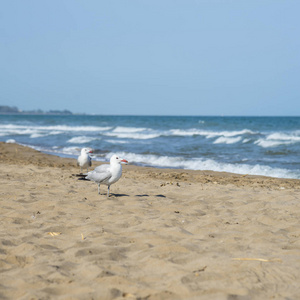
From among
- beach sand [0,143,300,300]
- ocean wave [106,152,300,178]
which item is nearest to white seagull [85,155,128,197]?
beach sand [0,143,300,300]

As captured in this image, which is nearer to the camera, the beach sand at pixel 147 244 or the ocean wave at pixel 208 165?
the beach sand at pixel 147 244

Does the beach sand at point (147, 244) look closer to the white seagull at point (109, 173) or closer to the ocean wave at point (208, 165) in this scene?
the white seagull at point (109, 173)

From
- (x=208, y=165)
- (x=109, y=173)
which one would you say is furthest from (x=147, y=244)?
(x=208, y=165)

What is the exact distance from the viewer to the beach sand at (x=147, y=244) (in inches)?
114

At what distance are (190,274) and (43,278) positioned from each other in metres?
1.14

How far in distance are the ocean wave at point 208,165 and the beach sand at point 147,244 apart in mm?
4619

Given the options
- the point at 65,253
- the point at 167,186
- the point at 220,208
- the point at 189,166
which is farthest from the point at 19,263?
the point at 189,166

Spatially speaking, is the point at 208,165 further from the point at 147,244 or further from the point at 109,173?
the point at 147,244

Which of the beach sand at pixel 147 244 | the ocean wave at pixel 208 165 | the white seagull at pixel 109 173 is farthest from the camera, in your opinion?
the ocean wave at pixel 208 165

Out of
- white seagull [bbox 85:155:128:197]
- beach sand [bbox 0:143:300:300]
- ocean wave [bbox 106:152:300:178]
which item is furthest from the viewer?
Result: ocean wave [bbox 106:152:300:178]

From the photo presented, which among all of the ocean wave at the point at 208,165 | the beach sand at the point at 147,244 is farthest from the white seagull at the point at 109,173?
the ocean wave at the point at 208,165

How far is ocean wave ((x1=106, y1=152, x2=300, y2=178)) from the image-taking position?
1134 cm

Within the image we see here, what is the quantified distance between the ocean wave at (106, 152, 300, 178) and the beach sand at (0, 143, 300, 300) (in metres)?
4.62

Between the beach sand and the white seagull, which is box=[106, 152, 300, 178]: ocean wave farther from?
the white seagull
